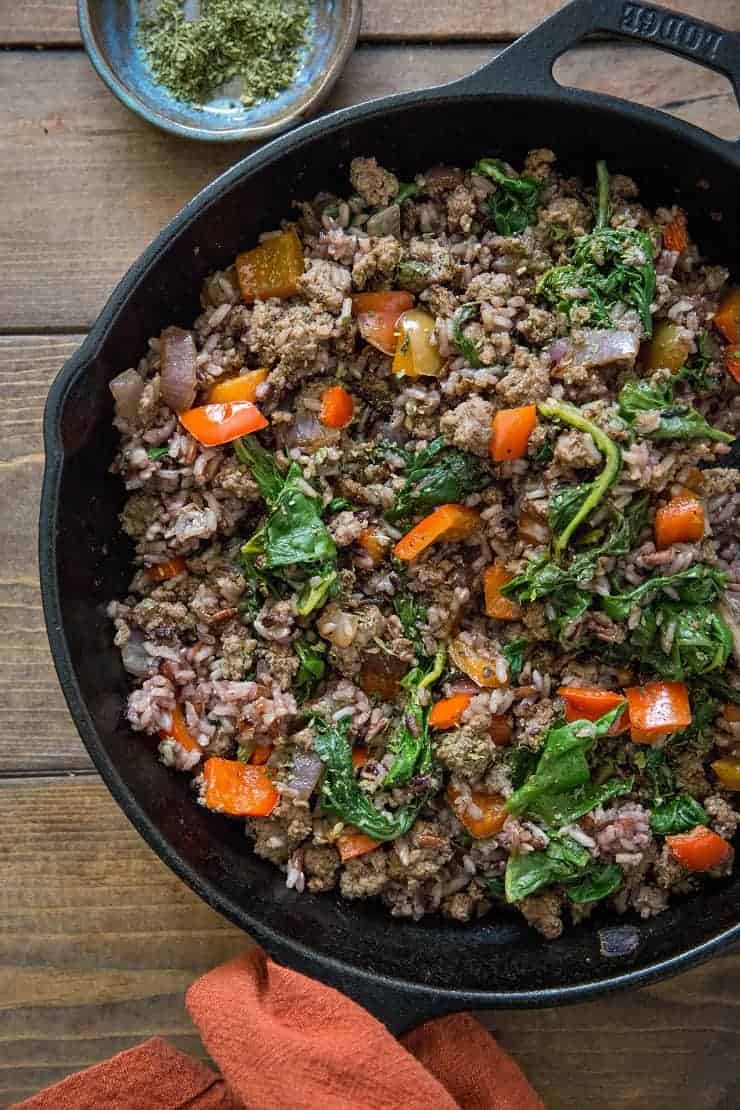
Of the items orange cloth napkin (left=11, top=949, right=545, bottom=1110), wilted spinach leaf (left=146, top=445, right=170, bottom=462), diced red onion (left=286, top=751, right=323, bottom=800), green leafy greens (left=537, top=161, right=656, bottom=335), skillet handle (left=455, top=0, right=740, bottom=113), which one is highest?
skillet handle (left=455, top=0, right=740, bottom=113)

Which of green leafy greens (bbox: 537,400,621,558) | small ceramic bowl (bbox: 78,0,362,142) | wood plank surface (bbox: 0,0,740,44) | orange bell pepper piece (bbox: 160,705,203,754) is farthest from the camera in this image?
wood plank surface (bbox: 0,0,740,44)

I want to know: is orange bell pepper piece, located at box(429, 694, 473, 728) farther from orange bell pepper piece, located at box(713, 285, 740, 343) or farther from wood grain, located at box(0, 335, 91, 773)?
orange bell pepper piece, located at box(713, 285, 740, 343)

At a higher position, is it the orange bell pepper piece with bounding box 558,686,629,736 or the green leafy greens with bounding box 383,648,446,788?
the orange bell pepper piece with bounding box 558,686,629,736

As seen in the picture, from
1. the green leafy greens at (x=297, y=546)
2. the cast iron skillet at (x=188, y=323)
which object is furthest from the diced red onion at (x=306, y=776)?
the green leafy greens at (x=297, y=546)

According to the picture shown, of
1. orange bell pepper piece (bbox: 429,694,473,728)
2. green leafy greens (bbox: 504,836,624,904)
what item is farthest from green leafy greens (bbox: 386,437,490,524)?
green leafy greens (bbox: 504,836,624,904)

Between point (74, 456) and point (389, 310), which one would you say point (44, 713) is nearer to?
point (74, 456)

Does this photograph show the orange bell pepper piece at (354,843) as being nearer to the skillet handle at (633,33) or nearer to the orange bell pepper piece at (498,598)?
the orange bell pepper piece at (498,598)
